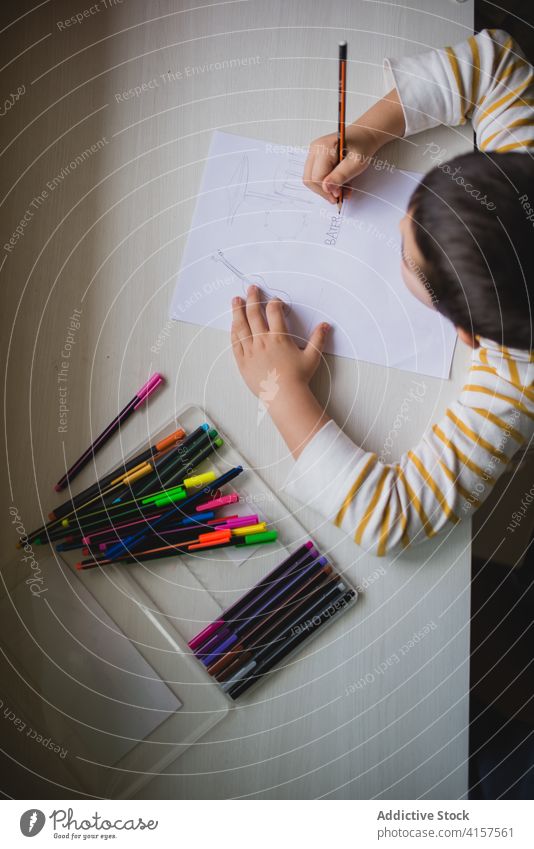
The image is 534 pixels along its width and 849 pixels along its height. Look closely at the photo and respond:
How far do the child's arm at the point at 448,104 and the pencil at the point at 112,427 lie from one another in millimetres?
247

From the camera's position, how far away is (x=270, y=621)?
23.6 inches

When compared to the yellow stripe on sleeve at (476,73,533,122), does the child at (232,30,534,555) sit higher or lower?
lower

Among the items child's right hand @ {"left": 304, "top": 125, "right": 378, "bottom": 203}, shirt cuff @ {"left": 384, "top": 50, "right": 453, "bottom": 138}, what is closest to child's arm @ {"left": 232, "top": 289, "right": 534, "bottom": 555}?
child's right hand @ {"left": 304, "top": 125, "right": 378, "bottom": 203}

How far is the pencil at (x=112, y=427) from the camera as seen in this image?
2.04 ft

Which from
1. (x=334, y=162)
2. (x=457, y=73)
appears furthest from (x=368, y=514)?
(x=457, y=73)

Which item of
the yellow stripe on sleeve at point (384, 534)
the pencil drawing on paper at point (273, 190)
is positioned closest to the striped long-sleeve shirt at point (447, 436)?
the yellow stripe on sleeve at point (384, 534)

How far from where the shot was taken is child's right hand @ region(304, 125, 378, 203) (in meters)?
0.65

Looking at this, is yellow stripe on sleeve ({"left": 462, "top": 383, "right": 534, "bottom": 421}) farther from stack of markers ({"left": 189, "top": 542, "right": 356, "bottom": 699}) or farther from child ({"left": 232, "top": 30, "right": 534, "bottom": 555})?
stack of markers ({"left": 189, "top": 542, "right": 356, "bottom": 699})

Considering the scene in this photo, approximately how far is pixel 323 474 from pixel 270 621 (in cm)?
14

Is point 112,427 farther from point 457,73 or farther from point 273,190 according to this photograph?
point 457,73
